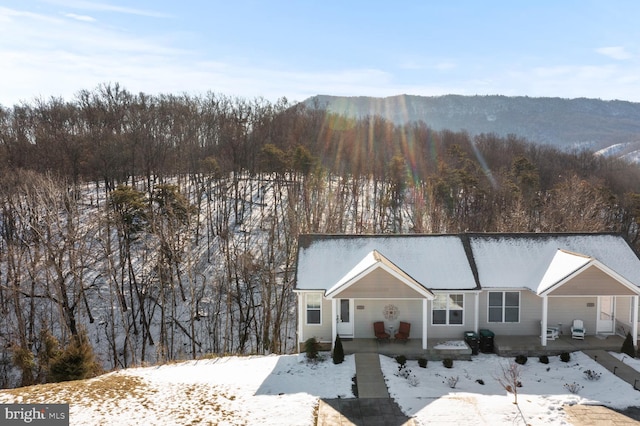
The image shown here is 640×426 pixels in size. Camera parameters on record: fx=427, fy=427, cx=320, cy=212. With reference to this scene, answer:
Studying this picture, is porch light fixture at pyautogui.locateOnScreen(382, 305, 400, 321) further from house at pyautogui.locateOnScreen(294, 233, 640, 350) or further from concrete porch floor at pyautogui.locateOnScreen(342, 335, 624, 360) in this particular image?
concrete porch floor at pyautogui.locateOnScreen(342, 335, 624, 360)

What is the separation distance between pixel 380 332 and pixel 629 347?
9.34 metres

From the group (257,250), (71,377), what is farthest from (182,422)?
(257,250)

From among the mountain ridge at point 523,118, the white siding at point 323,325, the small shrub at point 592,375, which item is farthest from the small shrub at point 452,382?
the mountain ridge at point 523,118

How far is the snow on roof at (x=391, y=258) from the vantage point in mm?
17641

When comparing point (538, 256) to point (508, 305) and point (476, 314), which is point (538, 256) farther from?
point (476, 314)

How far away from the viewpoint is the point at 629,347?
16.2 meters

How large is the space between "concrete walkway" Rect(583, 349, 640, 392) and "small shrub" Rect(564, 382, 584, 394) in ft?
5.55

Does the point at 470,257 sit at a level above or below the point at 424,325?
above

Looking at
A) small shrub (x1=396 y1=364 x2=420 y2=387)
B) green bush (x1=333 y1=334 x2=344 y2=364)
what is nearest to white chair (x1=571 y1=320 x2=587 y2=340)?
small shrub (x1=396 y1=364 x2=420 y2=387)

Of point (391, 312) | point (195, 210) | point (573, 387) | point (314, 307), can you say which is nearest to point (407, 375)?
point (391, 312)

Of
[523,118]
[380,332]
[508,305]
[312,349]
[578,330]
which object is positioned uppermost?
[523,118]

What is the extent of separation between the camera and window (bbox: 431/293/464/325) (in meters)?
17.8

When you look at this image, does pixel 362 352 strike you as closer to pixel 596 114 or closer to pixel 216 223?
pixel 216 223

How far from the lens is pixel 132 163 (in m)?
43.4
